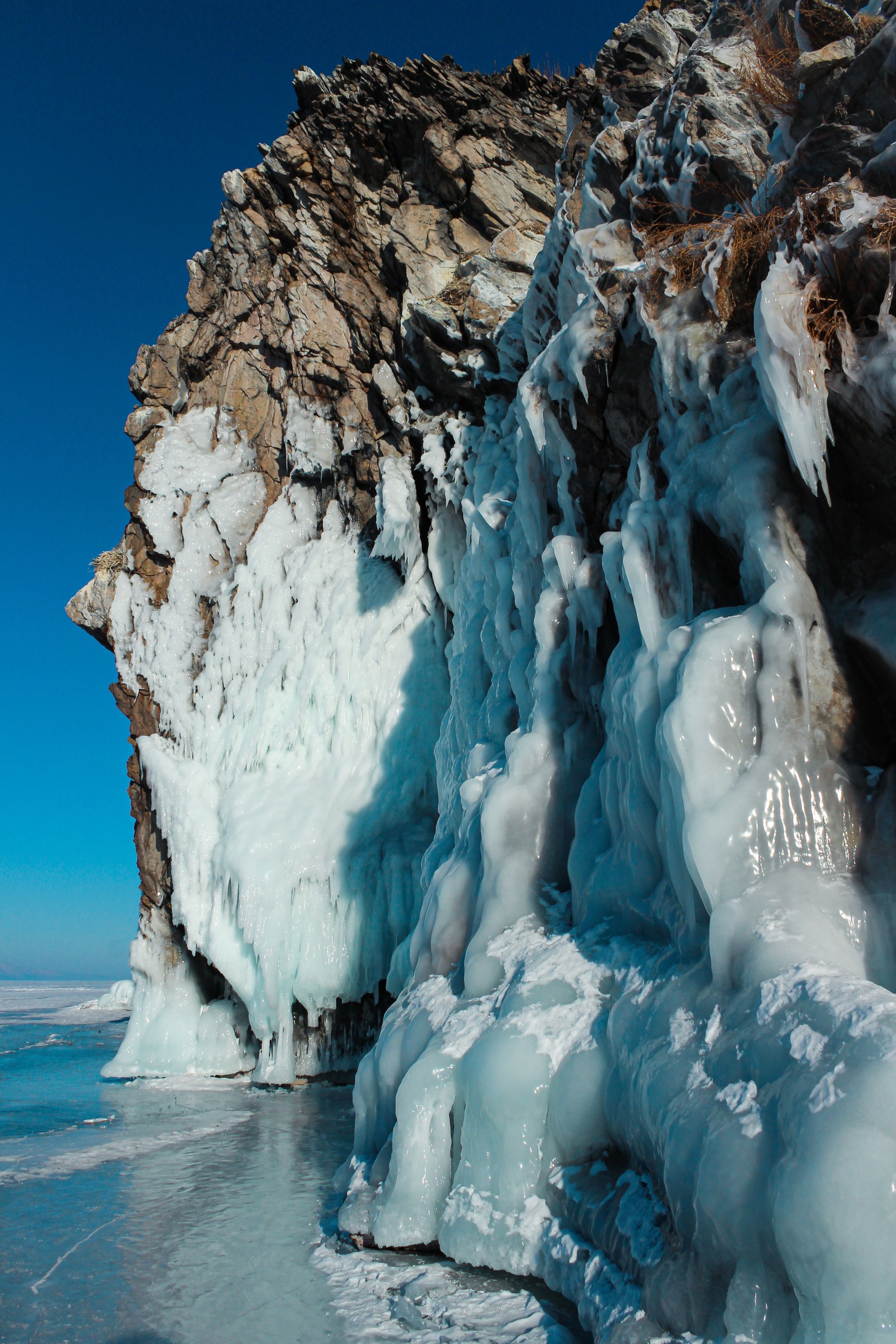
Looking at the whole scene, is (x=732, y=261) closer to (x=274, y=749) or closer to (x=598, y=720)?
(x=598, y=720)

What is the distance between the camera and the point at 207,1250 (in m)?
4.16

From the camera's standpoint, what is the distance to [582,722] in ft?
18.6

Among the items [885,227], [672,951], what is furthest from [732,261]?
[672,951]

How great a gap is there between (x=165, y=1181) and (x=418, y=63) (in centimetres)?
1554

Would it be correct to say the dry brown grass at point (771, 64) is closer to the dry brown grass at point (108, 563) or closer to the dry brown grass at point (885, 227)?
the dry brown grass at point (885, 227)

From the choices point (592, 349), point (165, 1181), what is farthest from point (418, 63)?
point (165, 1181)

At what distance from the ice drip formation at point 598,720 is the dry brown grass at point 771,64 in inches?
1.6

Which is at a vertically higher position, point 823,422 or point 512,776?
point 823,422

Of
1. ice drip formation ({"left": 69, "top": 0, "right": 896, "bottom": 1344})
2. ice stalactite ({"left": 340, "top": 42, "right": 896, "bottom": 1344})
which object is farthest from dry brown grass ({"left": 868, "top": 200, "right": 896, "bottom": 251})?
ice stalactite ({"left": 340, "top": 42, "right": 896, "bottom": 1344})

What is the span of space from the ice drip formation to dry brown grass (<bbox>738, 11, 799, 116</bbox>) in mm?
42

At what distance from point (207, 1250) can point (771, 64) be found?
8449 millimetres

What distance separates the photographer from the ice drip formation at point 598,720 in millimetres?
2986

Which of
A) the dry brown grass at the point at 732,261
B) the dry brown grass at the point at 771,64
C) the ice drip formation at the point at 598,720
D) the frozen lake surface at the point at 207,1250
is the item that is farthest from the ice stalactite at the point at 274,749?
the dry brown grass at the point at 771,64

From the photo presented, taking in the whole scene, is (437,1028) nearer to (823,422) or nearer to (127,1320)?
(127,1320)
